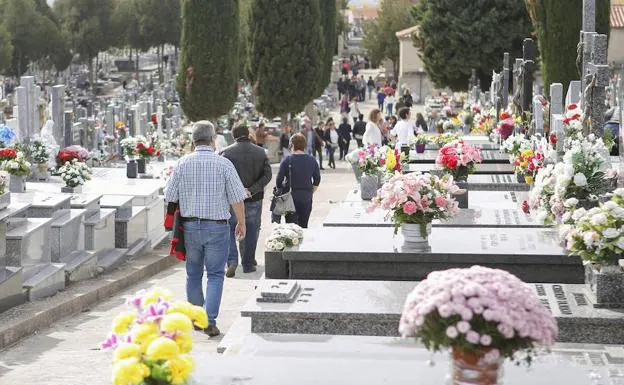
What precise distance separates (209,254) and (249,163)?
3.24 metres

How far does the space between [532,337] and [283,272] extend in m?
5.64

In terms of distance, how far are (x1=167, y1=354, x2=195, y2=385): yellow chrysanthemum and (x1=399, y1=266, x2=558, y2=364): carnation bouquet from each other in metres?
0.90

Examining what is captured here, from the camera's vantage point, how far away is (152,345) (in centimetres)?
551

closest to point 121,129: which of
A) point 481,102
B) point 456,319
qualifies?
point 481,102

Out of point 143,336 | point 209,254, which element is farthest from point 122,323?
point 209,254

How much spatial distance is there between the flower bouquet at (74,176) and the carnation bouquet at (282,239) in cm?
537

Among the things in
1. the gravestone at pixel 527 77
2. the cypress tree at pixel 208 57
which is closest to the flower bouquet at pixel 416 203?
the gravestone at pixel 527 77

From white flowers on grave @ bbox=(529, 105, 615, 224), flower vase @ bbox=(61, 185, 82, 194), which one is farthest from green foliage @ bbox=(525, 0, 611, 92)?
white flowers on grave @ bbox=(529, 105, 615, 224)

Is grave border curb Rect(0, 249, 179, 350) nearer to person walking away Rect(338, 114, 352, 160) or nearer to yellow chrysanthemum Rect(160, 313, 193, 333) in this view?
yellow chrysanthemum Rect(160, 313, 193, 333)

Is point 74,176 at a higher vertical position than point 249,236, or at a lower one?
higher

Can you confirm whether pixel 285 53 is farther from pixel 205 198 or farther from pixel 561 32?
pixel 205 198

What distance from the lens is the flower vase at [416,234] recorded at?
10.5 meters

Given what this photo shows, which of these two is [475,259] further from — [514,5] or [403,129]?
[514,5]

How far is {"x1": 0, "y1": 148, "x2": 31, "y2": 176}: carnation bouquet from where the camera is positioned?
1503 centimetres
